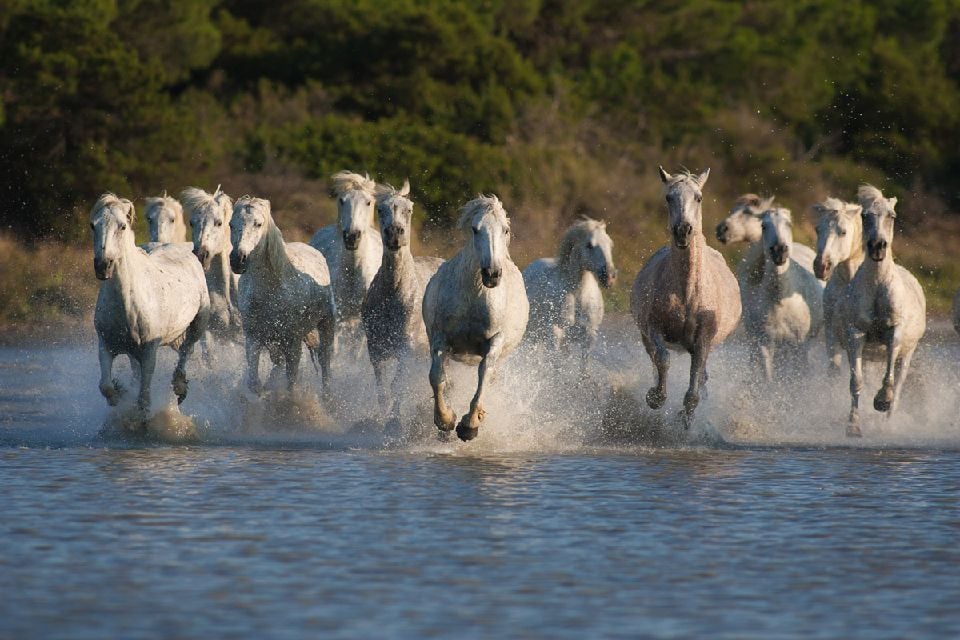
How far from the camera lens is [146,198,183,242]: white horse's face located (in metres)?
13.5

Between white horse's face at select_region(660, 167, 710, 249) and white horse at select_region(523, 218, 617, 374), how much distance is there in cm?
287

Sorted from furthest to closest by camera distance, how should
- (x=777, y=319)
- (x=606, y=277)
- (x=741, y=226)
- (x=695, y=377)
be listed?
(x=741, y=226) < (x=606, y=277) < (x=777, y=319) < (x=695, y=377)

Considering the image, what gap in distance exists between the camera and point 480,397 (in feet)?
32.8

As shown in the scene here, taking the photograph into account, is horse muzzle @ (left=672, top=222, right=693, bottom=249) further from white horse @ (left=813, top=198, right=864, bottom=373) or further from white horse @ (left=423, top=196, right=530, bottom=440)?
white horse @ (left=813, top=198, right=864, bottom=373)

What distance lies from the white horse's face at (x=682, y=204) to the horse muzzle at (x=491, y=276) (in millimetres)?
1372

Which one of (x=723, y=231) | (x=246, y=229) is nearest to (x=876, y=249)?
(x=723, y=231)

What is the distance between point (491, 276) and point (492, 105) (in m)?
20.2

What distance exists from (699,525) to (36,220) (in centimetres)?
1898

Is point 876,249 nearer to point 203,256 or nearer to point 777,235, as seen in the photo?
point 777,235

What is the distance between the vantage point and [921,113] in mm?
31359

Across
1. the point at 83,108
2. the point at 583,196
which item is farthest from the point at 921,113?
the point at 83,108

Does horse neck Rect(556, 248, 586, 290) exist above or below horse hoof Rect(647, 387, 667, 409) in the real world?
above

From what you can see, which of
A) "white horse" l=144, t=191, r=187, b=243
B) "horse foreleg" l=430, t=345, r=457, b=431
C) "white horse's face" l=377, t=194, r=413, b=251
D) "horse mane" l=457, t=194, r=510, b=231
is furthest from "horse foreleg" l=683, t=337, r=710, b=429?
"white horse" l=144, t=191, r=187, b=243

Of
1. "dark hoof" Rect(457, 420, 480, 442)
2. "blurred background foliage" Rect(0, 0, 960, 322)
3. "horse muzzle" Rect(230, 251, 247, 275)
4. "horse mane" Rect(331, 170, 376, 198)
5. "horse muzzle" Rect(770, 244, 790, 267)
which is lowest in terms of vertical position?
"dark hoof" Rect(457, 420, 480, 442)
